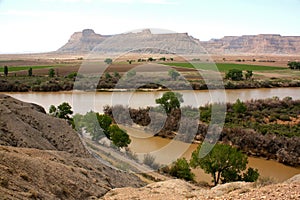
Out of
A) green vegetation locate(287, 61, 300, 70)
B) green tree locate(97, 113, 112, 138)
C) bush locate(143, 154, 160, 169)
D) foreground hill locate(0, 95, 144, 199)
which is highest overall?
green vegetation locate(287, 61, 300, 70)

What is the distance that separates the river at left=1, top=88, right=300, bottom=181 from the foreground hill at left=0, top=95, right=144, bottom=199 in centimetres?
697

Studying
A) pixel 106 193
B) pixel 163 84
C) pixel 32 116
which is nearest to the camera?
pixel 106 193

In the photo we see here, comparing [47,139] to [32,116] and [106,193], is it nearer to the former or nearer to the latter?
[32,116]

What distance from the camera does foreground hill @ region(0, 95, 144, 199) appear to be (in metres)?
8.88

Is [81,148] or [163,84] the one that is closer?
[81,148]

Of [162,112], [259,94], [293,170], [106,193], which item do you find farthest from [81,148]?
[259,94]

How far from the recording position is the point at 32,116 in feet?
53.2

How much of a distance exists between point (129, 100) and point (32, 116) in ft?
89.4

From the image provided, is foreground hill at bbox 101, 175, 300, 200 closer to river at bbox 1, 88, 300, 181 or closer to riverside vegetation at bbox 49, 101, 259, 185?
riverside vegetation at bbox 49, 101, 259, 185

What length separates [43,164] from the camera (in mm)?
10312

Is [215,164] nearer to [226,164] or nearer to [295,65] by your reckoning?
[226,164]

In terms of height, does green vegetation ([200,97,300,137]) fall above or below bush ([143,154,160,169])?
above

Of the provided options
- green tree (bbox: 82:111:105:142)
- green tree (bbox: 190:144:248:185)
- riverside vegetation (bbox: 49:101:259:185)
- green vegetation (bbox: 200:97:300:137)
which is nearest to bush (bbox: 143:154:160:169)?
riverside vegetation (bbox: 49:101:259:185)

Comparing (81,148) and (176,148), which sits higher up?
(81,148)
